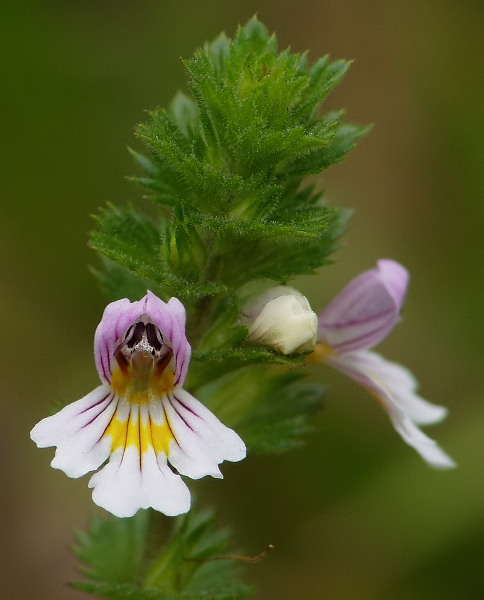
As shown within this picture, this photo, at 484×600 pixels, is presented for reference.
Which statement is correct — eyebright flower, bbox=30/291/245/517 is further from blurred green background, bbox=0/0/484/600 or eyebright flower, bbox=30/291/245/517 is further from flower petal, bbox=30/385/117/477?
blurred green background, bbox=0/0/484/600

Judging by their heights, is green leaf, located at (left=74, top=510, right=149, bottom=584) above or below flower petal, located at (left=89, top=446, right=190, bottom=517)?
above

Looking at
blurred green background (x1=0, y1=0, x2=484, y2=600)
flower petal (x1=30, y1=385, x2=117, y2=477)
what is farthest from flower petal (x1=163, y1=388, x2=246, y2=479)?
blurred green background (x1=0, y1=0, x2=484, y2=600)

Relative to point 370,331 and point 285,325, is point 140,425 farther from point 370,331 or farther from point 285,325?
point 370,331

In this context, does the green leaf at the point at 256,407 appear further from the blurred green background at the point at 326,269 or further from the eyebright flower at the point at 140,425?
the blurred green background at the point at 326,269

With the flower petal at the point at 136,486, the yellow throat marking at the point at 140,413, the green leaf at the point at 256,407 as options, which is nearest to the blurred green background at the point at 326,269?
the green leaf at the point at 256,407

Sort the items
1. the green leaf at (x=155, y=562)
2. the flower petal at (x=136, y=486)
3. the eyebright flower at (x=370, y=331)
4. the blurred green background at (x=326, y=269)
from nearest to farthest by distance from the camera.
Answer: the flower petal at (x=136, y=486)
the green leaf at (x=155, y=562)
the eyebright flower at (x=370, y=331)
the blurred green background at (x=326, y=269)
